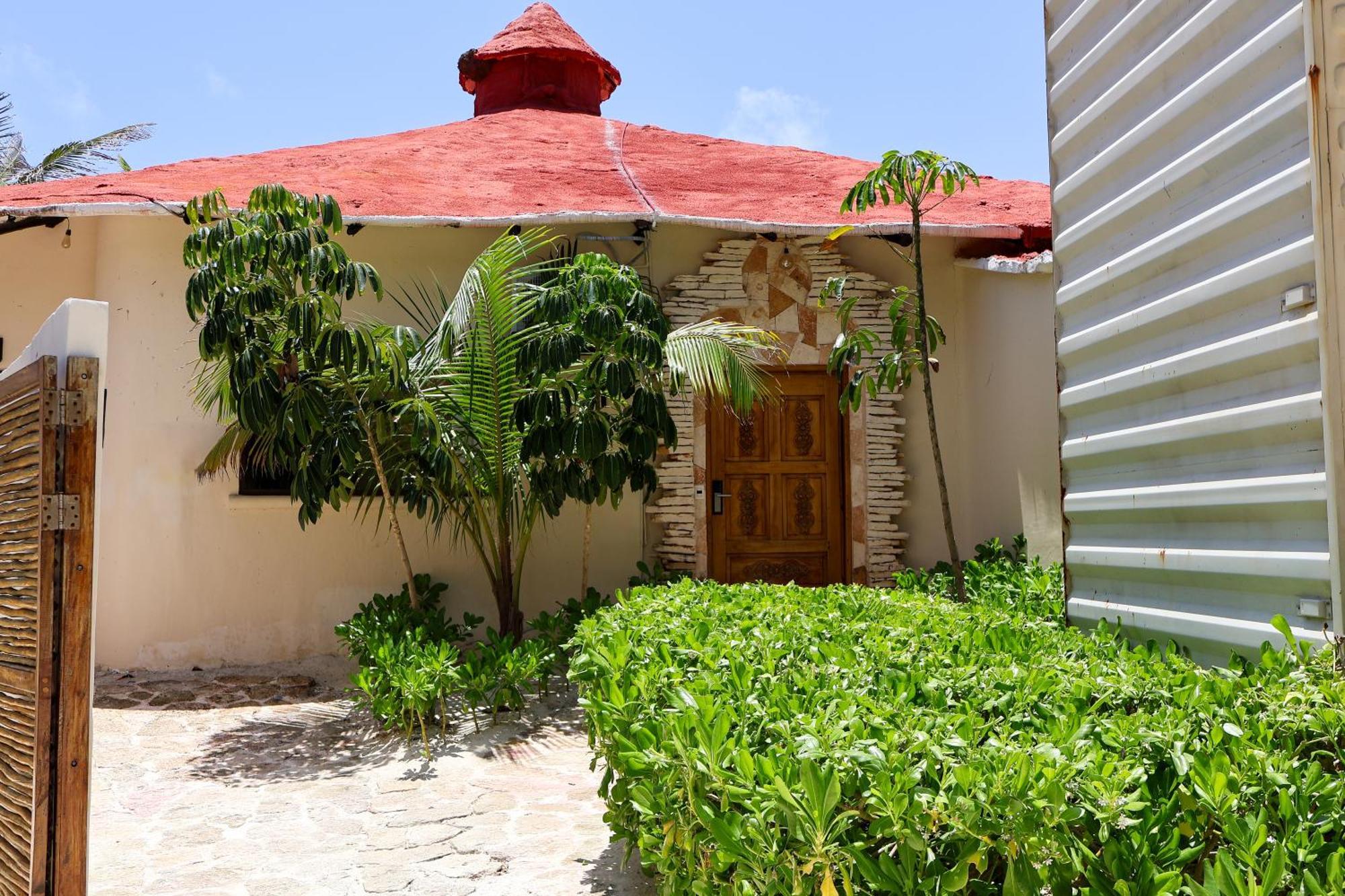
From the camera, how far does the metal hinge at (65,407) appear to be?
2.78 metres

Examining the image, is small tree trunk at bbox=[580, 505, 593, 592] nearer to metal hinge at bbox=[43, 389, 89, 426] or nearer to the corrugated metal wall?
the corrugated metal wall

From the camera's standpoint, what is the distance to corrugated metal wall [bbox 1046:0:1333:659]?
285 cm

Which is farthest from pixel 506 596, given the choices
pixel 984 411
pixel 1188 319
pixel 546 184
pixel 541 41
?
pixel 541 41

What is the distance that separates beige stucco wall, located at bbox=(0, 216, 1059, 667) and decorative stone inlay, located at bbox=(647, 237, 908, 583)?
388mm

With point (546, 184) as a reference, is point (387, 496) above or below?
below

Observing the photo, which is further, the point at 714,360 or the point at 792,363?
the point at 792,363

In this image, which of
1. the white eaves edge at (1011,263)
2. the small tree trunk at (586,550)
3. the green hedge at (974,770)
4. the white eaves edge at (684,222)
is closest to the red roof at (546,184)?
the white eaves edge at (684,222)

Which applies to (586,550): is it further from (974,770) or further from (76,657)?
(974,770)

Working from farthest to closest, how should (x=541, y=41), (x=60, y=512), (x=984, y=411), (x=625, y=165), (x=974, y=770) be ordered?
1. (x=541, y=41)
2. (x=625, y=165)
3. (x=984, y=411)
4. (x=60, y=512)
5. (x=974, y=770)

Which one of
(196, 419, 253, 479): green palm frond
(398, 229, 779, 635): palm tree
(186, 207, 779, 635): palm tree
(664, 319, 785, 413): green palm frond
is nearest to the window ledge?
(196, 419, 253, 479): green palm frond

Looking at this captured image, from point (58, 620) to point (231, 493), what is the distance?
4.86 metres

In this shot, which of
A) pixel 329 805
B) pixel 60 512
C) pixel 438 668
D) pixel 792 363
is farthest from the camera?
pixel 792 363

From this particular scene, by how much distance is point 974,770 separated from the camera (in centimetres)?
188

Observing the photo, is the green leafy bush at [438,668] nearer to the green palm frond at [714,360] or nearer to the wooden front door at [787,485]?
the green palm frond at [714,360]
